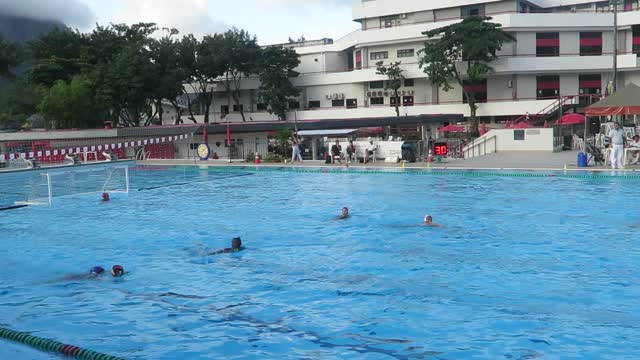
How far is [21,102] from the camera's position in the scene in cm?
5881

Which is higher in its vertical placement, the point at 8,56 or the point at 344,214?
the point at 8,56

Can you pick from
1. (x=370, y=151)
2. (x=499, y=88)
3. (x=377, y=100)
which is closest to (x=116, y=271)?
(x=370, y=151)

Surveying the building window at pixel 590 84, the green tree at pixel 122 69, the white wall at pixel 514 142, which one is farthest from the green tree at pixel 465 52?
the green tree at pixel 122 69

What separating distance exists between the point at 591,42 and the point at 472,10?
357 inches

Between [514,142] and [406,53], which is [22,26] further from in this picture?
[514,142]

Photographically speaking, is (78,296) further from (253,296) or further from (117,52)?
(117,52)

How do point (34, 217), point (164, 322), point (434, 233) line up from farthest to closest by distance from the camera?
point (34, 217)
point (434, 233)
point (164, 322)

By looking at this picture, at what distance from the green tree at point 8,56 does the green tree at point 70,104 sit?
31.6 feet

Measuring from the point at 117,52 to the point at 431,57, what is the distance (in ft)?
86.1

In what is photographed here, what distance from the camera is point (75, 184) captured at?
27750 millimetres

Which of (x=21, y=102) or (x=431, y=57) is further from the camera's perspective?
(x=21, y=102)

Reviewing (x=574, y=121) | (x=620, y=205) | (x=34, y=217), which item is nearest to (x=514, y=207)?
(x=620, y=205)

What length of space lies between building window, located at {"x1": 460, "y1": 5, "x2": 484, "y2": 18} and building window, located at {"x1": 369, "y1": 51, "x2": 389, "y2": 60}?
6.81 meters

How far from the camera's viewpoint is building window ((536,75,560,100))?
4656 cm
